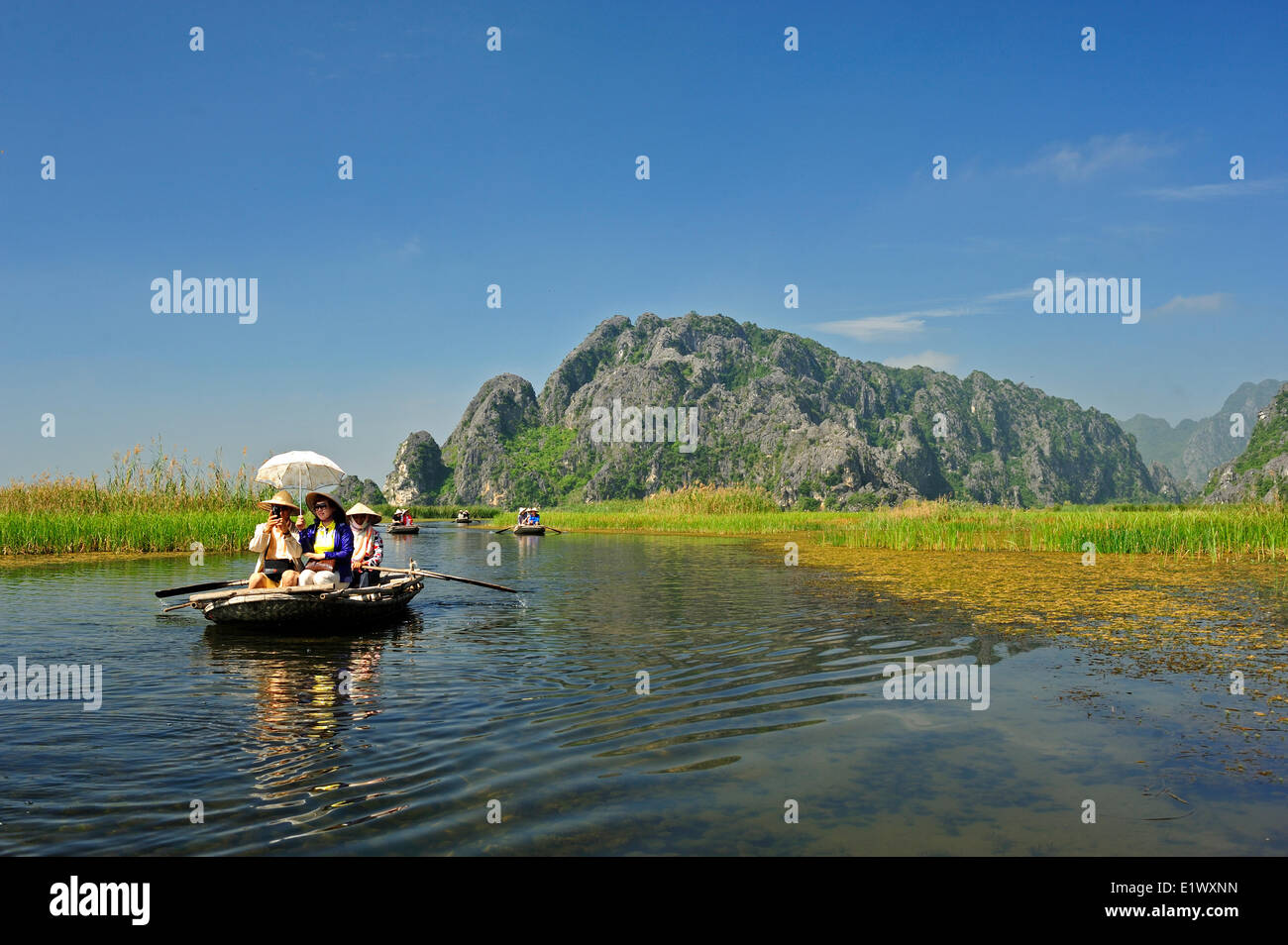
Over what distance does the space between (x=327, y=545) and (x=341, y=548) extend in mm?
254

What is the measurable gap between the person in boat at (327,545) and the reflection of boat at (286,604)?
1.55 ft

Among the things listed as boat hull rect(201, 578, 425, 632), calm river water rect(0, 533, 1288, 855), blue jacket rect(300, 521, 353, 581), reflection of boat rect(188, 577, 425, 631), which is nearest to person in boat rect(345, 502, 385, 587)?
blue jacket rect(300, 521, 353, 581)

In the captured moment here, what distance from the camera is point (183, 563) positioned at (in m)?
26.2

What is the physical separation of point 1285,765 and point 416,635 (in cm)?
1222

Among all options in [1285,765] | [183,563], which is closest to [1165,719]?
[1285,765]

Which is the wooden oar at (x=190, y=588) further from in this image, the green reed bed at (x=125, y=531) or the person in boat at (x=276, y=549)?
the green reed bed at (x=125, y=531)

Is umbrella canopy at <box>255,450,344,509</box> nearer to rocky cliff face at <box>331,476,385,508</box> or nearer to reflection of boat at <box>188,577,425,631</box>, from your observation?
reflection of boat at <box>188,577,425,631</box>

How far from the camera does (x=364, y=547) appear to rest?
1630 centimetres

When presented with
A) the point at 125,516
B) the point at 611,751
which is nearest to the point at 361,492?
the point at 125,516

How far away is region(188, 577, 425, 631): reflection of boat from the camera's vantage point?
13312 mm

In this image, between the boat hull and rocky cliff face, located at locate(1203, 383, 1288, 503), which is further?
rocky cliff face, located at locate(1203, 383, 1288, 503)

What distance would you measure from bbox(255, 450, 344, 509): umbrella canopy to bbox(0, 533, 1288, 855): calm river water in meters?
3.53
